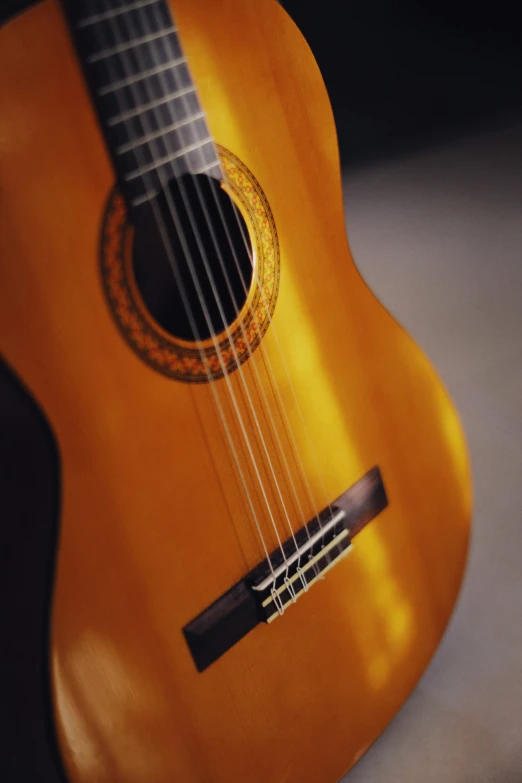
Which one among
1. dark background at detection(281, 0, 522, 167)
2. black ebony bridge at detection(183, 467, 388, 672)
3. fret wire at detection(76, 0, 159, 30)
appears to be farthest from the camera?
dark background at detection(281, 0, 522, 167)

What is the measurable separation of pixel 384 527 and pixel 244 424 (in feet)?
0.74

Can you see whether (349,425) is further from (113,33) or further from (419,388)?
(113,33)

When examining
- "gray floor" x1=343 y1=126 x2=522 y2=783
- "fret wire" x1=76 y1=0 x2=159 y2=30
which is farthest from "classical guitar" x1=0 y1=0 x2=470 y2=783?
"gray floor" x1=343 y1=126 x2=522 y2=783

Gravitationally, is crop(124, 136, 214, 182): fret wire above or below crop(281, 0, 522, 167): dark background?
below

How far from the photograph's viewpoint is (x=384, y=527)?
2.46 ft

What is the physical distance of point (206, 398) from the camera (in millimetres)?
591

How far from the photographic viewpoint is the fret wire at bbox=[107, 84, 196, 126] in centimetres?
52

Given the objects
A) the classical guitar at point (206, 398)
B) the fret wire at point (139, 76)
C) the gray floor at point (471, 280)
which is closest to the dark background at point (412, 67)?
the gray floor at point (471, 280)

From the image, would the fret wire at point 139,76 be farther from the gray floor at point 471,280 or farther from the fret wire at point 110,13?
the gray floor at point 471,280

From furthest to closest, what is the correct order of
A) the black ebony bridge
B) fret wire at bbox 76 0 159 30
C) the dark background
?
the dark background → the black ebony bridge → fret wire at bbox 76 0 159 30

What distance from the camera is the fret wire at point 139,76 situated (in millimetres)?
511

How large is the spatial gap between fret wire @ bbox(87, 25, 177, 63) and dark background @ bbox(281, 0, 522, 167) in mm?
467

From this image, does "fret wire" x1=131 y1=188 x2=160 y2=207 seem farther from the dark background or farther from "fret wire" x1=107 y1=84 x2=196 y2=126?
the dark background

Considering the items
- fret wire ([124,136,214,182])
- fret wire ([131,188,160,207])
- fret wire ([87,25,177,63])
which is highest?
fret wire ([87,25,177,63])
